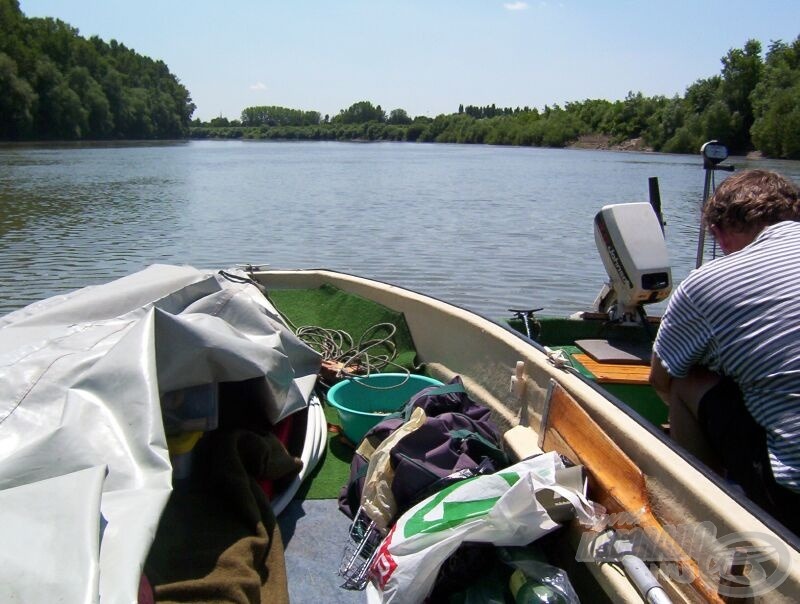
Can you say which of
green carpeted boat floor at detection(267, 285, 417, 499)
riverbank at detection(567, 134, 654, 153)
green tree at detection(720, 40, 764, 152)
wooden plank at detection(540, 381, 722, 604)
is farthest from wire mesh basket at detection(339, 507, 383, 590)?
riverbank at detection(567, 134, 654, 153)

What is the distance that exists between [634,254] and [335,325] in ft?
6.30

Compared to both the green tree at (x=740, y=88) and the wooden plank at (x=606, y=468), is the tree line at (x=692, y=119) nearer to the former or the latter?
the green tree at (x=740, y=88)

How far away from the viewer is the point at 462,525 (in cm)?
189

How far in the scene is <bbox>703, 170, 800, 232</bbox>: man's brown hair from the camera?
2.11 metres

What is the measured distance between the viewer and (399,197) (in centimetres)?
2097

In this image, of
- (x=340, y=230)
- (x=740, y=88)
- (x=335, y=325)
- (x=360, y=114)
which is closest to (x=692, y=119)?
(x=740, y=88)

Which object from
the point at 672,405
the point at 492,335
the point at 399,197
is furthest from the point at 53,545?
the point at 399,197

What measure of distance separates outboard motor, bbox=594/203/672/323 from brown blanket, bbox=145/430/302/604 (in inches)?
82.1

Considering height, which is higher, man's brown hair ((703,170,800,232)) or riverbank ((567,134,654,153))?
man's brown hair ((703,170,800,232))

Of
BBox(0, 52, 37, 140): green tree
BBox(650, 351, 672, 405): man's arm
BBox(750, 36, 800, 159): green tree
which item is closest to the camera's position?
BBox(650, 351, 672, 405): man's arm

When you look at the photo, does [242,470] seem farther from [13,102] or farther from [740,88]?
[740,88]

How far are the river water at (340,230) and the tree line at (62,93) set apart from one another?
109 feet

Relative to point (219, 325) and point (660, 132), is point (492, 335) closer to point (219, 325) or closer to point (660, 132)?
point (219, 325)

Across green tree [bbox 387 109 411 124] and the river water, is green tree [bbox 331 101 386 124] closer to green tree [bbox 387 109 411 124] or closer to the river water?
green tree [bbox 387 109 411 124]
